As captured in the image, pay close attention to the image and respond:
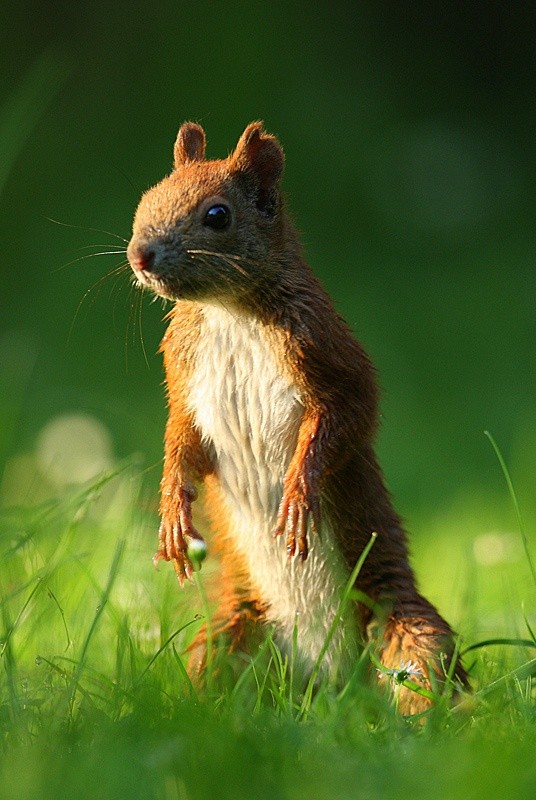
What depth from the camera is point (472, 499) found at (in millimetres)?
5832

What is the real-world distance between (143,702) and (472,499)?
348 cm

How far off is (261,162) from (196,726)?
1525mm

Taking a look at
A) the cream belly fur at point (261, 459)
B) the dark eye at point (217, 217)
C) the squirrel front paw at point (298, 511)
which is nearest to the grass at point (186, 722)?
the cream belly fur at point (261, 459)

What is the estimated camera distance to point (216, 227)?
10.3ft

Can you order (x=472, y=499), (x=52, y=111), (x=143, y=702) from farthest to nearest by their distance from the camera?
1. (x=52, y=111)
2. (x=472, y=499)
3. (x=143, y=702)

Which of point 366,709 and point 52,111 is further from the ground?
point 52,111

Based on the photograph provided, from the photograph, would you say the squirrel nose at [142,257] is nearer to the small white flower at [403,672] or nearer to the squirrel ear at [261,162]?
the squirrel ear at [261,162]

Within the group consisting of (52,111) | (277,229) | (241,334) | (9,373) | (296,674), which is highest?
(52,111)

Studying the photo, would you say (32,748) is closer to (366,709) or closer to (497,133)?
(366,709)

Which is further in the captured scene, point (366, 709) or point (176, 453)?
point (176, 453)

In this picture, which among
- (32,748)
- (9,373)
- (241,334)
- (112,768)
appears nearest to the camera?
(112,768)

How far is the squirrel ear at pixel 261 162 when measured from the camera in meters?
3.26

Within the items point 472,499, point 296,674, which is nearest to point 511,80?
point 472,499

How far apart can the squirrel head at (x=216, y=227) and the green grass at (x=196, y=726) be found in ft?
1.98
